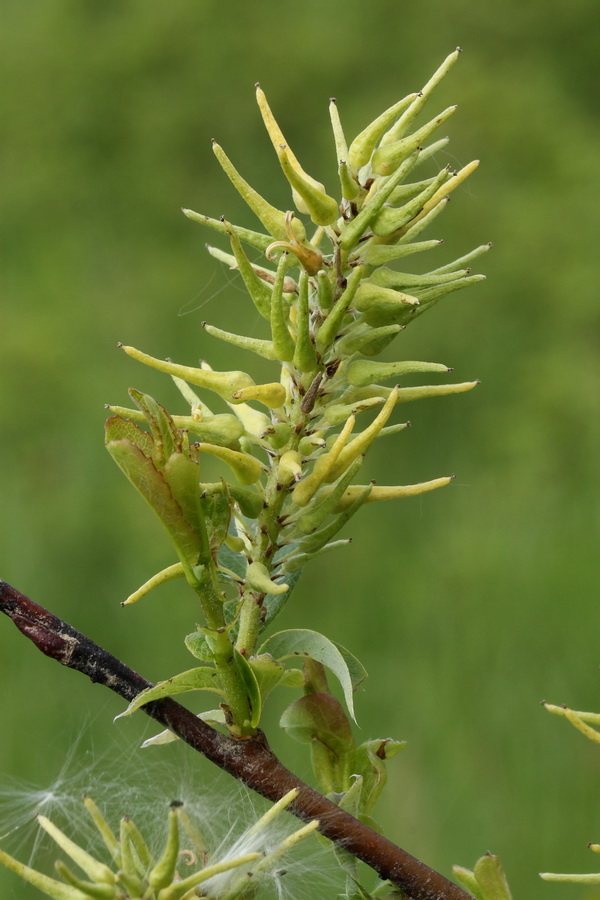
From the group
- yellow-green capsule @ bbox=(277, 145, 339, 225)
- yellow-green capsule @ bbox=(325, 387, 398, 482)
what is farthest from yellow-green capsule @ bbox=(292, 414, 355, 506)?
yellow-green capsule @ bbox=(277, 145, 339, 225)

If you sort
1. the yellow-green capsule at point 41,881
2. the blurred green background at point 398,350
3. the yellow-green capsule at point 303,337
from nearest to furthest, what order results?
1. the yellow-green capsule at point 41,881
2. the yellow-green capsule at point 303,337
3. the blurred green background at point 398,350

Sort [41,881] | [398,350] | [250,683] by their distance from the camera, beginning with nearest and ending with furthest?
[41,881]
[250,683]
[398,350]

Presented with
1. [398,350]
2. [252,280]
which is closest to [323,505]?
[252,280]

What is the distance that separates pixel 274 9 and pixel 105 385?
1231 millimetres

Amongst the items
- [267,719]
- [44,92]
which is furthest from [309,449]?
[44,92]

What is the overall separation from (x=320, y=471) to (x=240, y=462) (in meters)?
0.04

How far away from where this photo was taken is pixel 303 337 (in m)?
0.55

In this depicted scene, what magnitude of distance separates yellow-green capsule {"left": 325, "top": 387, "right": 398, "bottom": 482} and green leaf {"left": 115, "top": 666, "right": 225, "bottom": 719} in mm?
112

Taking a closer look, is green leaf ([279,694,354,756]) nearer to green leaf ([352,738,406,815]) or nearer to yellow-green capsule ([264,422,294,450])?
green leaf ([352,738,406,815])

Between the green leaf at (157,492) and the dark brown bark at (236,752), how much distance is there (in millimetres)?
64

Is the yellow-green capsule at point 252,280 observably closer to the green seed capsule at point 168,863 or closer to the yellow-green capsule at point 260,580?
the yellow-green capsule at point 260,580

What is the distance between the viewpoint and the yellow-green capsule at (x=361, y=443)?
1.73ft

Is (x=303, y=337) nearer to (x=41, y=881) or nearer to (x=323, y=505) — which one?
(x=323, y=505)

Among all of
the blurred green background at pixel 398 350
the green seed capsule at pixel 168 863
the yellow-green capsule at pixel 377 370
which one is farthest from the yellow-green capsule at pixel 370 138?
the blurred green background at pixel 398 350
